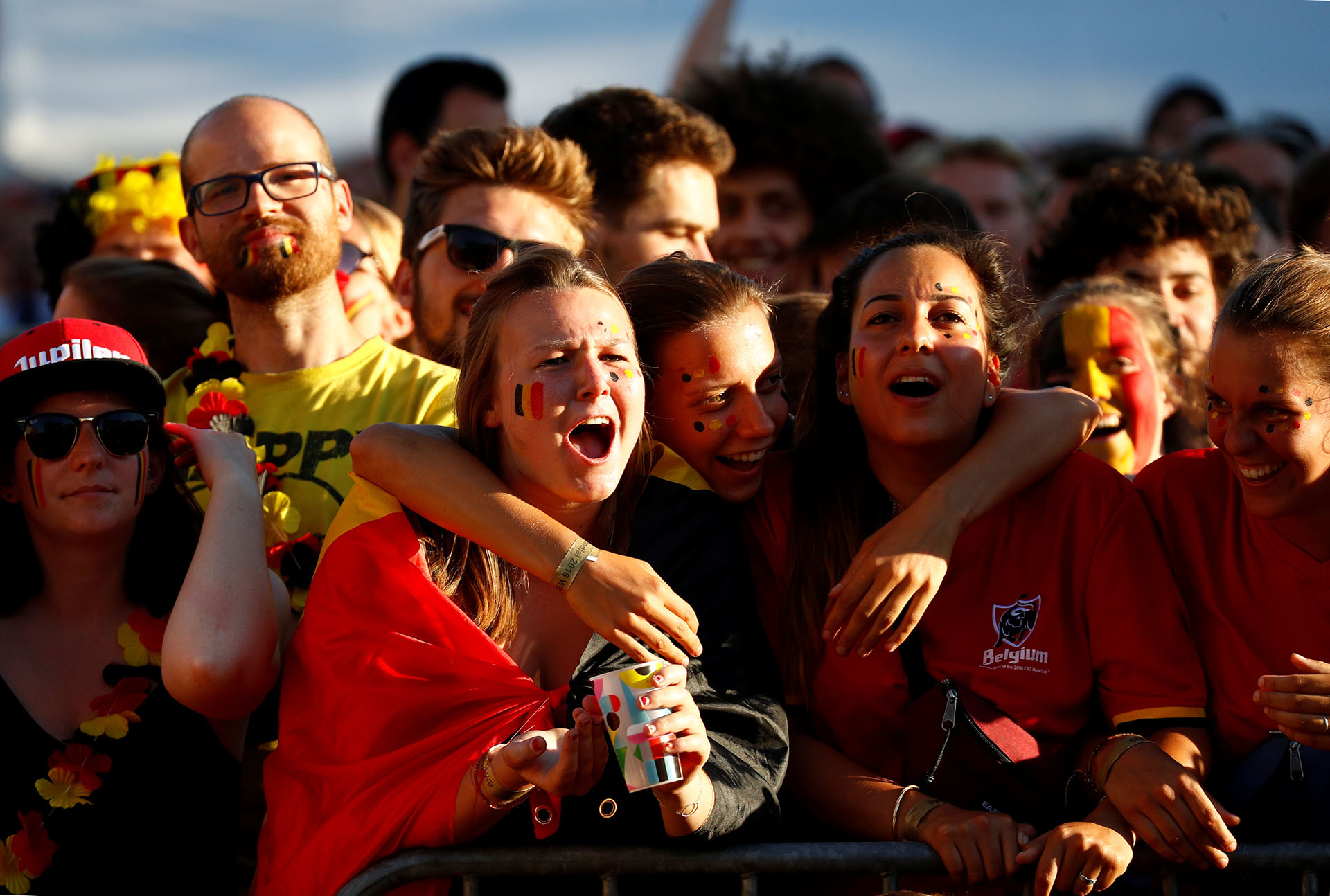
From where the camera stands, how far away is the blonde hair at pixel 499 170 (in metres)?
3.98

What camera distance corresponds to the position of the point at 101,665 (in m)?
2.86

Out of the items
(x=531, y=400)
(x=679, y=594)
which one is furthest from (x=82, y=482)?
(x=679, y=594)

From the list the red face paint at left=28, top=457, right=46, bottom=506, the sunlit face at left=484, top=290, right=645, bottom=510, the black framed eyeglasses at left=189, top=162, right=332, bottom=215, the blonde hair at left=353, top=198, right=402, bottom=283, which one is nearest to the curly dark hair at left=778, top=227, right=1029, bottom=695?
the sunlit face at left=484, top=290, right=645, bottom=510

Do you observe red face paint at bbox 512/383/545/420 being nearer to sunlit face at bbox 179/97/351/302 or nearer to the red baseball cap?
the red baseball cap

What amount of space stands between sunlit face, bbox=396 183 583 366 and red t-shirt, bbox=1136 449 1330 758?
194cm

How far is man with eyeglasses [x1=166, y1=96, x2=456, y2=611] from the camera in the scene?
3.42m

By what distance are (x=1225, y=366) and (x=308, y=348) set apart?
7.60 ft

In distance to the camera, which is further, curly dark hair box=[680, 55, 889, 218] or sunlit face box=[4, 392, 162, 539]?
curly dark hair box=[680, 55, 889, 218]

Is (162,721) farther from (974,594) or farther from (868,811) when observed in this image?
(974,594)

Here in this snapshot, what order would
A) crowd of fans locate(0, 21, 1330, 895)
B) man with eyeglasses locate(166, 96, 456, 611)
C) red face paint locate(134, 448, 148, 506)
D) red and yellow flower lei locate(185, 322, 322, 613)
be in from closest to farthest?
crowd of fans locate(0, 21, 1330, 895) → red face paint locate(134, 448, 148, 506) → red and yellow flower lei locate(185, 322, 322, 613) → man with eyeglasses locate(166, 96, 456, 611)

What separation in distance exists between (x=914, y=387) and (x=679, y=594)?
713 millimetres

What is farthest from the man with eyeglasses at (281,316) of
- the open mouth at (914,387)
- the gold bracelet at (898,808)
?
the gold bracelet at (898,808)

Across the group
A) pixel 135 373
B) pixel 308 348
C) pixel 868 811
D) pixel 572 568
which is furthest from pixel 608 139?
pixel 868 811

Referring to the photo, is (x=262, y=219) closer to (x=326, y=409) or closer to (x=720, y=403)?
(x=326, y=409)
